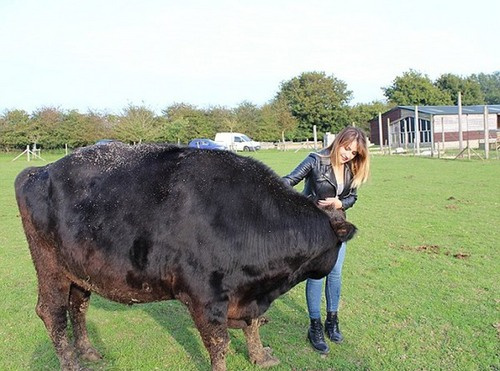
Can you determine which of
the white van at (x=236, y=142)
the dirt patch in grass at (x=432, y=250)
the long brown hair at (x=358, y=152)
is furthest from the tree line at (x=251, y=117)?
the long brown hair at (x=358, y=152)

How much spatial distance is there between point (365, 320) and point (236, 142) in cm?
5096

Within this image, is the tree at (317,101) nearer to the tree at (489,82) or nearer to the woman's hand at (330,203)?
the woman's hand at (330,203)

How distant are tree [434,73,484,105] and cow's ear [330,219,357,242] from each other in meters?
87.4

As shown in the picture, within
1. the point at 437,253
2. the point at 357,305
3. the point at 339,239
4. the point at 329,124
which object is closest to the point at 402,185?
the point at 437,253

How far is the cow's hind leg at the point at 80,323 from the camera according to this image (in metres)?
4.56

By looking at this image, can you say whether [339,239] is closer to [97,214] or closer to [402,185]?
[97,214]

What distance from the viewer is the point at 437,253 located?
7809 millimetres

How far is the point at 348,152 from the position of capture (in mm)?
4621

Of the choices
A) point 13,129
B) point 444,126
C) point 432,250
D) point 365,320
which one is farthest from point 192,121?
point 365,320

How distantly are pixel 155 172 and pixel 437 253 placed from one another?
219 inches

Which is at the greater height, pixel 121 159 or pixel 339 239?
pixel 121 159

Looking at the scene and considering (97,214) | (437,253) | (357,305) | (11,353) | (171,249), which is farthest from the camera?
(437,253)

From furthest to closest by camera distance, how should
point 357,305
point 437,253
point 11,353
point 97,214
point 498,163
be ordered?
point 498,163
point 437,253
point 357,305
point 11,353
point 97,214

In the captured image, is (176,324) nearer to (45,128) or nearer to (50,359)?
(50,359)
